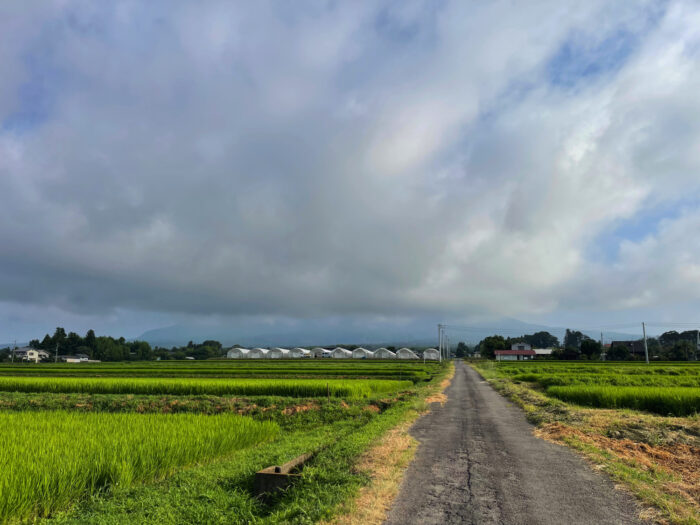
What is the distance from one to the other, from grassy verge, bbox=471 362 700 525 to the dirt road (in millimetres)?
501

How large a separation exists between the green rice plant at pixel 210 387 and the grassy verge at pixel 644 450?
13.0 metres

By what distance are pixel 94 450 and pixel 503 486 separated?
335 inches

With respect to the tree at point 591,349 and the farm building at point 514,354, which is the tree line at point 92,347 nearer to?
the farm building at point 514,354

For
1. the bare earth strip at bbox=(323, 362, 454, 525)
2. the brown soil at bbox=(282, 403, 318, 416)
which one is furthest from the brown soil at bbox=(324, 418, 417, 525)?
the brown soil at bbox=(282, 403, 318, 416)

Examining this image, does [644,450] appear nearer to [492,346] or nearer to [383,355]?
[383,355]

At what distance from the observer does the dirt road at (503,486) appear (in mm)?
6473

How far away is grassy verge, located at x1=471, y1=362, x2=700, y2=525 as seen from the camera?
285 inches

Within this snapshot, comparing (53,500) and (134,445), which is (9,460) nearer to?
(53,500)

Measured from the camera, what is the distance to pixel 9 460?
780 centimetres

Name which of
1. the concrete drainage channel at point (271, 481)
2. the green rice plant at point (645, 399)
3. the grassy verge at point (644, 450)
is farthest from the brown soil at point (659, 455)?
the green rice plant at point (645, 399)

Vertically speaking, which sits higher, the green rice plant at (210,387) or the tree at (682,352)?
the green rice plant at (210,387)

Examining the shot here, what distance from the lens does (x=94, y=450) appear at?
874 centimetres

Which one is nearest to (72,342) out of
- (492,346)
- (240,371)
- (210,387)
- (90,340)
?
(90,340)

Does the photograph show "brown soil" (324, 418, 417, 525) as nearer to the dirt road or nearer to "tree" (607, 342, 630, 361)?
the dirt road
